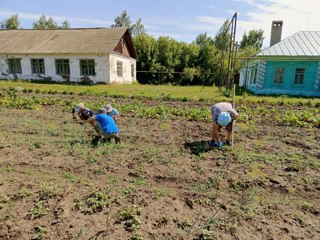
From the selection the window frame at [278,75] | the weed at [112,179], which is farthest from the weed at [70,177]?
the window frame at [278,75]

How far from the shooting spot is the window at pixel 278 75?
16.8m

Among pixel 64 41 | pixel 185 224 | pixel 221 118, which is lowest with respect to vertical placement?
pixel 185 224

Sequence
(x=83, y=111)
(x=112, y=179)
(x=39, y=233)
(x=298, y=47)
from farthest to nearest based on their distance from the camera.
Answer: (x=298, y=47) → (x=83, y=111) → (x=112, y=179) → (x=39, y=233)

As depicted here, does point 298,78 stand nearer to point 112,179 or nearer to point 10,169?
point 112,179

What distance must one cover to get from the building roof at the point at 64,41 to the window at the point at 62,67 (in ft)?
2.73

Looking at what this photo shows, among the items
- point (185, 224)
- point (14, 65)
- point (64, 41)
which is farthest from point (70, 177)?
point (14, 65)

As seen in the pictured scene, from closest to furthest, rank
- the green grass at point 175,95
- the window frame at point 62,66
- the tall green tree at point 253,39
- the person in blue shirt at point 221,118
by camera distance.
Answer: the person in blue shirt at point 221,118, the green grass at point 175,95, the window frame at point 62,66, the tall green tree at point 253,39

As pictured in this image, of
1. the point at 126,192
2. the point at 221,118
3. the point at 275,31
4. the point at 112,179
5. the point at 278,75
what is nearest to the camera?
the point at 126,192

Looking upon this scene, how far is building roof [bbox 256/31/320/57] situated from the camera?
16109 mm

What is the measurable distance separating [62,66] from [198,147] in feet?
63.9

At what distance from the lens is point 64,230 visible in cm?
292

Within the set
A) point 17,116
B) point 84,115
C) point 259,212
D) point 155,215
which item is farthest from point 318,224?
point 17,116

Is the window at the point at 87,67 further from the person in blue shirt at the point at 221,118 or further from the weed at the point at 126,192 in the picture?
the weed at the point at 126,192

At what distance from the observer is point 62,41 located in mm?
23266
